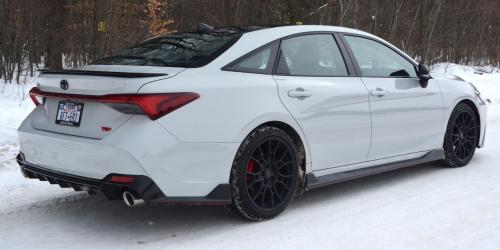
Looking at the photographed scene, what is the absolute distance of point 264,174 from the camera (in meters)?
4.33

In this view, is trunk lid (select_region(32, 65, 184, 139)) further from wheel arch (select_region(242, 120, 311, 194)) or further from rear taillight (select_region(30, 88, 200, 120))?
wheel arch (select_region(242, 120, 311, 194))

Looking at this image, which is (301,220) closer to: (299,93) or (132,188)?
(299,93)

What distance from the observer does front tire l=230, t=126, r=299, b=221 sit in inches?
162

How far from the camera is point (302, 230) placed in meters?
4.16

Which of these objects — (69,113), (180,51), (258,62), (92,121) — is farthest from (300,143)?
(69,113)

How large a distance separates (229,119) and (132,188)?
0.82 m

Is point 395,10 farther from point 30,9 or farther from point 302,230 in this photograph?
point 302,230

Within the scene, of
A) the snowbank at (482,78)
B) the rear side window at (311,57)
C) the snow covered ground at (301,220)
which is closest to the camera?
the snow covered ground at (301,220)

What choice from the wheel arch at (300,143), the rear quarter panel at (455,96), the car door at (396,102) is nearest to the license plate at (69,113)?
the wheel arch at (300,143)

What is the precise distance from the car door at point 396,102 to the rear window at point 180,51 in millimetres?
1339

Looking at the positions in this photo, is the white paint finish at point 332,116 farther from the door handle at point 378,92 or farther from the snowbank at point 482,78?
the snowbank at point 482,78

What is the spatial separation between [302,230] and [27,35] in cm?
843

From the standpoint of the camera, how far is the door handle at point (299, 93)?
445 cm

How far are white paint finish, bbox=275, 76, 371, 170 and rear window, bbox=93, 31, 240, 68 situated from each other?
1.76 ft
